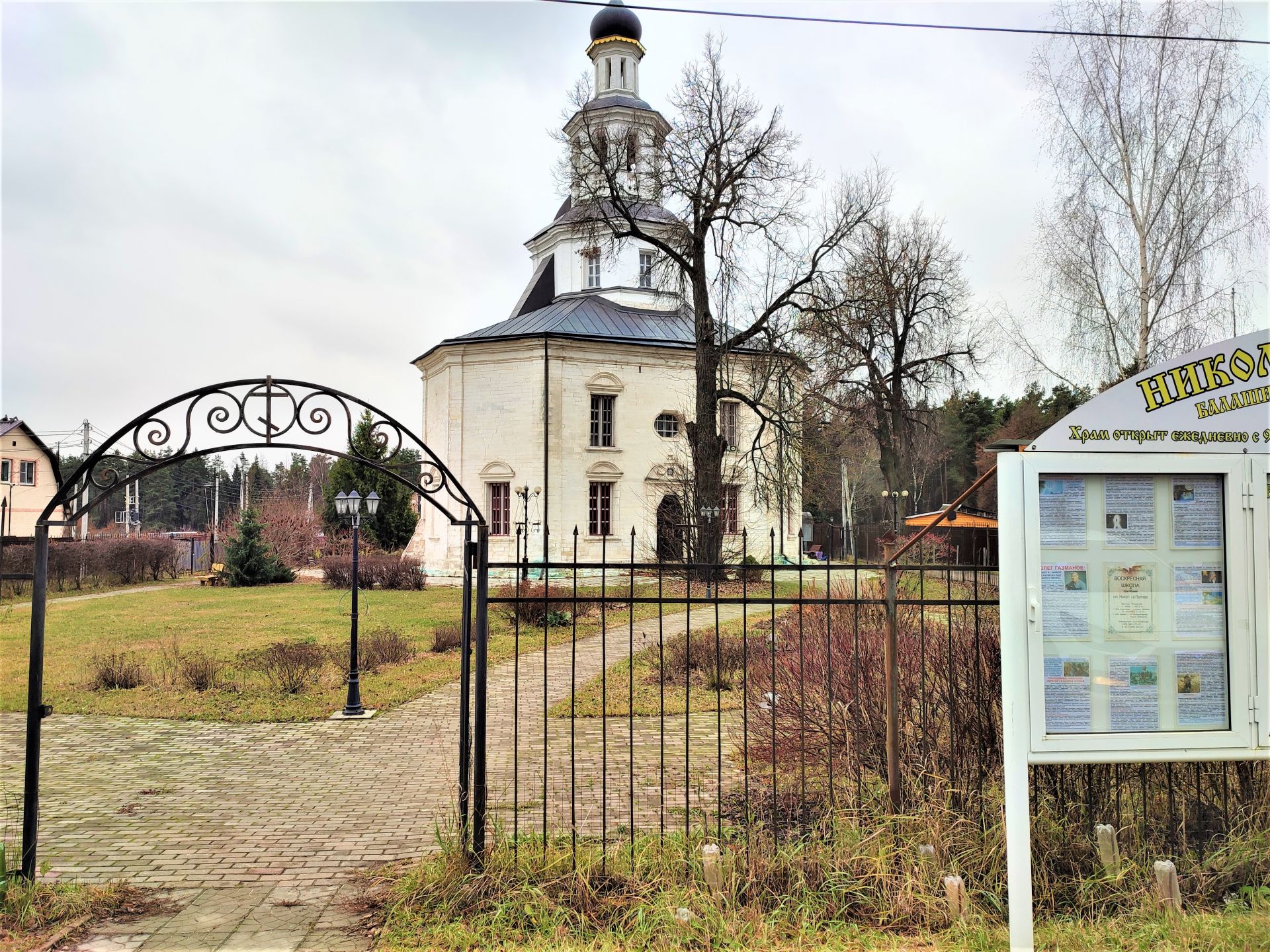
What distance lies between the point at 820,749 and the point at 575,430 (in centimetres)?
2528

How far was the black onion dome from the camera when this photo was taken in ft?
117

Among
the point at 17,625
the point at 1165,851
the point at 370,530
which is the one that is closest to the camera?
the point at 1165,851

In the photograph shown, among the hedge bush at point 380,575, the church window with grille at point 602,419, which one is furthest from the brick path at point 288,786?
the church window with grille at point 602,419

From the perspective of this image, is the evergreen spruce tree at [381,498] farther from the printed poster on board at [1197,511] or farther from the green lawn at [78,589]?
the printed poster on board at [1197,511]

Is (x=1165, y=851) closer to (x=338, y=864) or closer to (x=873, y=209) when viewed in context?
(x=338, y=864)

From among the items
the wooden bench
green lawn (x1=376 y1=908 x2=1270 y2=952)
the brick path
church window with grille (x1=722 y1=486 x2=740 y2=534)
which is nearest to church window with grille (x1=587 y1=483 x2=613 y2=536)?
church window with grille (x1=722 y1=486 x2=740 y2=534)

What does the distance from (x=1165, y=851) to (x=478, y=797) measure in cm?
386

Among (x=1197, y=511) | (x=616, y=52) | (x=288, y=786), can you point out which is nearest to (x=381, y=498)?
(x=616, y=52)

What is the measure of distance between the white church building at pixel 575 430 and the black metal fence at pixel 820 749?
19971mm

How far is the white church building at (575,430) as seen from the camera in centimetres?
3025

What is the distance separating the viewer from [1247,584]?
13.4 feet

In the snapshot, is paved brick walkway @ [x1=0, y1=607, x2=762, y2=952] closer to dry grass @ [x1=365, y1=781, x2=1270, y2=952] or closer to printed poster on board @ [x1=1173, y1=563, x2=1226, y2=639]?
dry grass @ [x1=365, y1=781, x2=1270, y2=952]

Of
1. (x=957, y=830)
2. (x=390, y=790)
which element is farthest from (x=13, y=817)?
(x=957, y=830)

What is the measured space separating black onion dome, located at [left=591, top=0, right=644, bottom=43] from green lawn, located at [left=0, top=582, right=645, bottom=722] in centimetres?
2473
